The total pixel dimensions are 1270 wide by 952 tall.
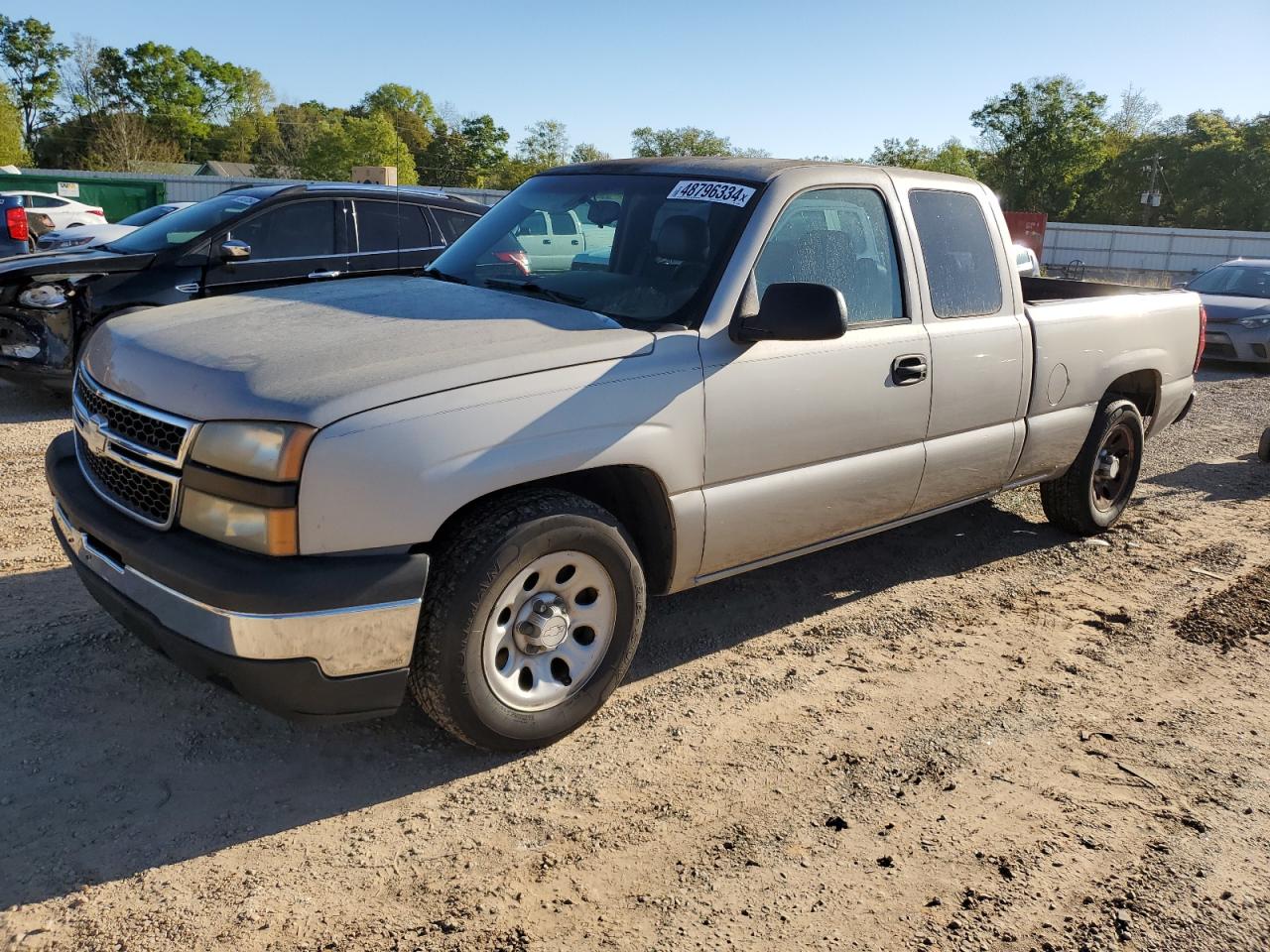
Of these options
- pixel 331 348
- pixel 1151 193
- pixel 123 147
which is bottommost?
pixel 331 348

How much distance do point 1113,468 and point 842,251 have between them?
2777 millimetres

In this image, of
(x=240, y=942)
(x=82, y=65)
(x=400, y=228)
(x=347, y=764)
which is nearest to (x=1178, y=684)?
(x=347, y=764)

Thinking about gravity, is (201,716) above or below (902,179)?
below

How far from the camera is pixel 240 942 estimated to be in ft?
8.24

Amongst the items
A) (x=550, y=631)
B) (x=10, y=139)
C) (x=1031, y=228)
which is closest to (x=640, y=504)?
(x=550, y=631)

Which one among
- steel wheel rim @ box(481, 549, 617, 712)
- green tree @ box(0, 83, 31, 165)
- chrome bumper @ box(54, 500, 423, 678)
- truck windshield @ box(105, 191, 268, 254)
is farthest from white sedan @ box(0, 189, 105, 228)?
green tree @ box(0, 83, 31, 165)

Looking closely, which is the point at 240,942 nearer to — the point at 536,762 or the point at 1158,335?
the point at 536,762

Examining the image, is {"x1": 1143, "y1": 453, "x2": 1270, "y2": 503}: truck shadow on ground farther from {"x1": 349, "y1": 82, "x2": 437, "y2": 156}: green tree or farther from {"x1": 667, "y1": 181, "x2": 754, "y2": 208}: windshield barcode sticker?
{"x1": 349, "y1": 82, "x2": 437, "y2": 156}: green tree

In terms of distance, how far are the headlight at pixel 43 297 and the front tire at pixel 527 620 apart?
5819mm

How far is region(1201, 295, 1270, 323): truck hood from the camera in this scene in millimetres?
13734

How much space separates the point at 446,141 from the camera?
98.9m

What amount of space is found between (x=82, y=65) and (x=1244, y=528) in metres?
106

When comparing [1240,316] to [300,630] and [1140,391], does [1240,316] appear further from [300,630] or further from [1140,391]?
[300,630]

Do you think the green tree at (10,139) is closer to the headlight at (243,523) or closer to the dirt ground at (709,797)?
the dirt ground at (709,797)
